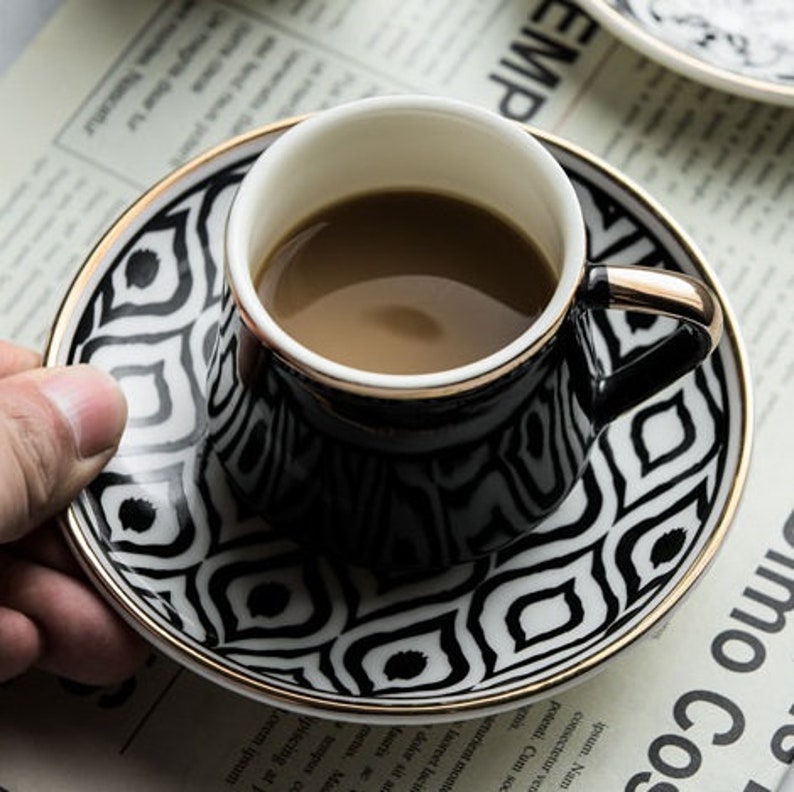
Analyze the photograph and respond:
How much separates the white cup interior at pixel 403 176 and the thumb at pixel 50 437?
77 millimetres

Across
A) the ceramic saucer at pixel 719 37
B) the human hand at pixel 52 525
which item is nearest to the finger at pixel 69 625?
the human hand at pixel 52 525

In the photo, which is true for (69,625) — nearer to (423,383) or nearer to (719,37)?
(423,383)

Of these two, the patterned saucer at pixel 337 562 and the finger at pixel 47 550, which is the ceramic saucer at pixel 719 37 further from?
the finger at pixel 47 550

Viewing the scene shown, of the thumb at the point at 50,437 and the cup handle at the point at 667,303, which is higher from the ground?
the cup handle at the point at 667,303

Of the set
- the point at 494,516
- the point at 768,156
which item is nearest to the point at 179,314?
the point at 494,516

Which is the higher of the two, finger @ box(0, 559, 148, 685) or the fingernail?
the fingernail

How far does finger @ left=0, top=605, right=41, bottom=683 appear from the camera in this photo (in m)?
0.52

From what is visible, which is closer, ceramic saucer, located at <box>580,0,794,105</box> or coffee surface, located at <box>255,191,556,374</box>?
coffee surface, located at <box>255,191,556,374</box>

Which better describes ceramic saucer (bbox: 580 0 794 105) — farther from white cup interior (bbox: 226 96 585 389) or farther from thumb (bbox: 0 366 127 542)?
thumb (bbox: 0 366 127 542)

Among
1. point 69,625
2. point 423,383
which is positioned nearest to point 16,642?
point 69,625

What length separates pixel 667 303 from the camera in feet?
1.53

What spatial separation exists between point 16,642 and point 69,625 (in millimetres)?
22

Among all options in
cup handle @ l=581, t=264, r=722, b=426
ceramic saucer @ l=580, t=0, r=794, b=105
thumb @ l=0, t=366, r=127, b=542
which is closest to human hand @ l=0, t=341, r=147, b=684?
thumb @ l=0, t=366, r=127, b=542

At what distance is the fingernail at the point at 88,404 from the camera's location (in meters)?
0.51
